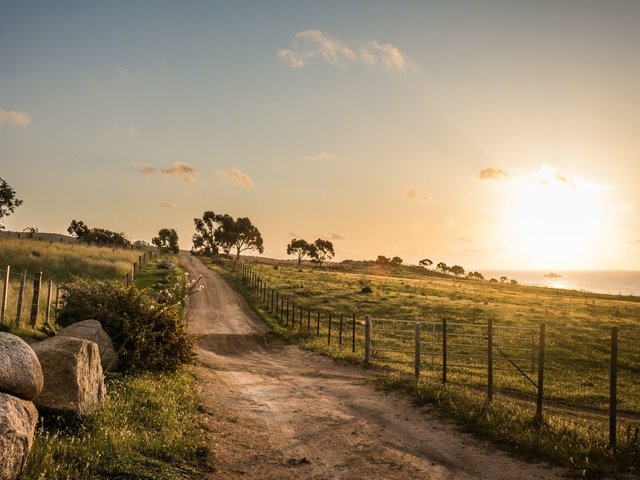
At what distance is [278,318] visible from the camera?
36969 mm

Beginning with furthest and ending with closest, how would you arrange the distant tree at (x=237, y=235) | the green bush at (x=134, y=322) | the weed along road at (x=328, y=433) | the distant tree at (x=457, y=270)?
the distant tree at (x=457, y=270)
the distant tree at (x=237, y=235)
the green bush at (x=134, y=322)
the weed along road at (x=328, y=433)

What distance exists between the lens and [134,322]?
1514 centimetres

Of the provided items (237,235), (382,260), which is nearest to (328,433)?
(237,235)

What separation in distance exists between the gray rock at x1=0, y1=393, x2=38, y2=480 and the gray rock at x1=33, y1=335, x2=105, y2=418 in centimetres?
191

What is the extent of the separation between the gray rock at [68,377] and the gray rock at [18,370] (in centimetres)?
131

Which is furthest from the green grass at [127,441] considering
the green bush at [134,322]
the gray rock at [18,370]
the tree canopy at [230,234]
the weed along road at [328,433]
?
the tree canopy at [230,234]

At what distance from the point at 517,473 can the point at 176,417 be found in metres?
7.25

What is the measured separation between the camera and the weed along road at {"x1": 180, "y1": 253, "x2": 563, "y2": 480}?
9547mm

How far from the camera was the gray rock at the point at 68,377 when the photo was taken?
8.86 meters

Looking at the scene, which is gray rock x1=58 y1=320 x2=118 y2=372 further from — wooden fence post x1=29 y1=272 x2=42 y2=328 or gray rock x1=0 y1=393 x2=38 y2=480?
wooden fence post x1=29 y1=272 x2=42 y2=328

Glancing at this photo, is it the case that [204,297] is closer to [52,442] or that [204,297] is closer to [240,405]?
[240,405]

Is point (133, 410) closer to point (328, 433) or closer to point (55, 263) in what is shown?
point (328, 433)

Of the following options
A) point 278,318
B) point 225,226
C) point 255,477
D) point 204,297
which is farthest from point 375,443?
point 225,226

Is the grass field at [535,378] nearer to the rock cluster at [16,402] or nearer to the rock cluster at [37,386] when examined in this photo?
the rock cluster at [37,386]
